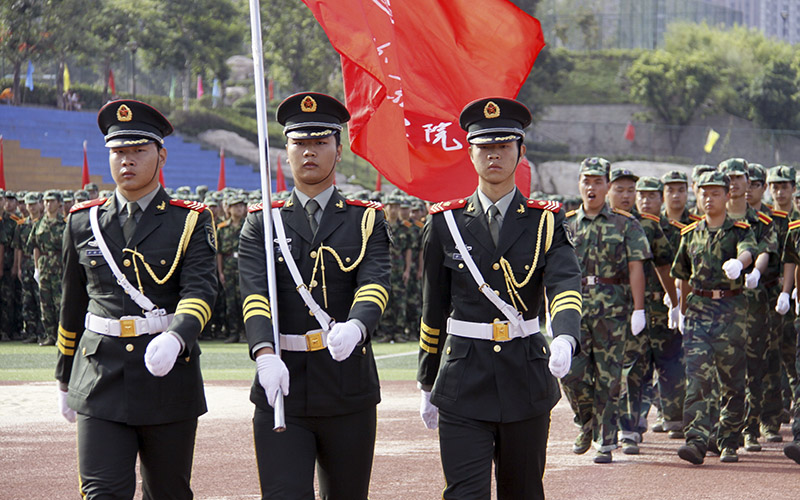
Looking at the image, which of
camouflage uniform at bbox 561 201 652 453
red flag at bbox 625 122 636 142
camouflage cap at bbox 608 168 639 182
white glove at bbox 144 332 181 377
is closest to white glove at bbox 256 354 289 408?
white glove at bbox 144 332 181 377

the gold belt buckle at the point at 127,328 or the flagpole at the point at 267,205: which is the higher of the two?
the flagpole at the point at 267,205

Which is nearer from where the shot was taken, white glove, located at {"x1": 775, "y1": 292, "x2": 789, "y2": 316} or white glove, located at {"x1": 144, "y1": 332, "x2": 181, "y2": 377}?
white glove, located at {"x1": 144, "y1": 332, "x2": 181, "y2": 377}

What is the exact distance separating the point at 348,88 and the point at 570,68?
61558 mm

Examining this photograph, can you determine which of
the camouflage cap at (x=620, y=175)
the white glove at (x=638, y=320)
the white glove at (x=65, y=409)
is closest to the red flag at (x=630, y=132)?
the camouflage cap at (x=620, y=175)

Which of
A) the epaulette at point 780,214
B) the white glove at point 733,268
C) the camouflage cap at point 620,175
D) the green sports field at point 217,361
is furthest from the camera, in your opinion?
the green sports field at point 217,361

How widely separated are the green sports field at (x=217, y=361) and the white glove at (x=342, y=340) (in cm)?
867

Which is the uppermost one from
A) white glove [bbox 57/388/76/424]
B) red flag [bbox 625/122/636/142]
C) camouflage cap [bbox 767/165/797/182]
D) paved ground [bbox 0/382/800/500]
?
red flag [bbox 625/122/636/142]

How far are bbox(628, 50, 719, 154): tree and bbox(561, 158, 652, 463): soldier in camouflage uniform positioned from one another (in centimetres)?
5603

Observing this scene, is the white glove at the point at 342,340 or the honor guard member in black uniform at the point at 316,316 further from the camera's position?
the honor guard member in black uniform at the point at 316,316

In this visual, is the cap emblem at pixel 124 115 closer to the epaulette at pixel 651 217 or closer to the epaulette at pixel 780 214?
the epaulette at pixel 651 217

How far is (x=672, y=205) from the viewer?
10.9m

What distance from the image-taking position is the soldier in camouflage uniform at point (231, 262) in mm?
17969

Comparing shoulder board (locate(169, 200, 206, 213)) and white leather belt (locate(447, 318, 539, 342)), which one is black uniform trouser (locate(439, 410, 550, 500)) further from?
shoulder board (locate(169, 200, 206, 213))

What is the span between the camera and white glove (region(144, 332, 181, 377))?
4883 millimetres
